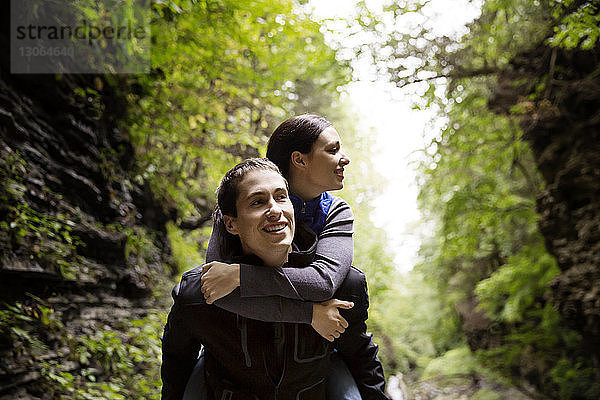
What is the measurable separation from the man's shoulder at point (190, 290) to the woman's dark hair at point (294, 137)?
0.53m

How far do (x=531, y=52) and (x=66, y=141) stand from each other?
5448 millimetres

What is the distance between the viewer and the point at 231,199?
155cm

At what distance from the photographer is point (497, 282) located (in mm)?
7461

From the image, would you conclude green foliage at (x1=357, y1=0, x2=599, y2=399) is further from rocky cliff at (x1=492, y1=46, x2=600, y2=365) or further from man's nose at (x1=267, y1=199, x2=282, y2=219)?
man's nose at (x1=267, y1=199, x2=282, y2=219)

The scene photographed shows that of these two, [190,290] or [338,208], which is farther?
[338,208]

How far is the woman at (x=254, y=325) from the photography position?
148 centimetres

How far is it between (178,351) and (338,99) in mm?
5517

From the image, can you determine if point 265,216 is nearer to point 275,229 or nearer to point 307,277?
point 275,229

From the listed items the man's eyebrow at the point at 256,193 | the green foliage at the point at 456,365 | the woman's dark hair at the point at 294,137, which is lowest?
the green foliage at the point at 456,365

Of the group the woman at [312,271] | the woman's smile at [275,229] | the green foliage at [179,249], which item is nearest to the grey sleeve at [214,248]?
the woman at [312,271]

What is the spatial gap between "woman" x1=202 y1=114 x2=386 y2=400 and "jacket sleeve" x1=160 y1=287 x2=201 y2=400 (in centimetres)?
20

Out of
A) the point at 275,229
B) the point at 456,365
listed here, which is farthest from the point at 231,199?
the point at 456,365

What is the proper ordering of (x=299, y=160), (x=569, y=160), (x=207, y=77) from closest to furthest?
1. (x=299, y=160)
2. (x=569, y=160)
3. (x=207, y=77)

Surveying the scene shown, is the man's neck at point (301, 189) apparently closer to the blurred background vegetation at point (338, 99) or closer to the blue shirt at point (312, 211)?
the blue shirt at point (312, 211)
